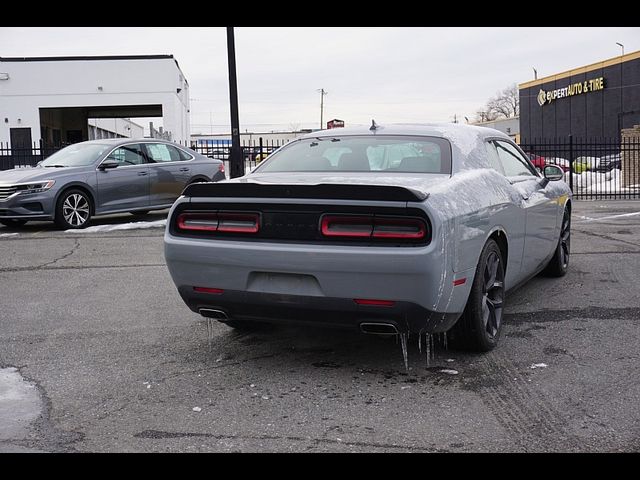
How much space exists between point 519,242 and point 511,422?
207 centimetres

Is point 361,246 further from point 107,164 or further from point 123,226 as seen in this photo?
point 107,164

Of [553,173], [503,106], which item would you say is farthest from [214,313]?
[503,106]

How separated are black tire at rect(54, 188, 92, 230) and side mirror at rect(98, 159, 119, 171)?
0.52 metres

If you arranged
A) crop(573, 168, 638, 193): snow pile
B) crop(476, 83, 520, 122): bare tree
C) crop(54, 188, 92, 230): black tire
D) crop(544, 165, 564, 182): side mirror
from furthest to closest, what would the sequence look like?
1. crop(476, 83, 520, 122): bare tree
2. crop(573, 168, 638, 193): snow pile
3. crop(54, 188, 92, 230): black tire
4. crop(544, 165, 564, 182): side mirror

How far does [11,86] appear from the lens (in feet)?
119

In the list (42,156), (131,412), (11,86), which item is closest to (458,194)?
(131,412)

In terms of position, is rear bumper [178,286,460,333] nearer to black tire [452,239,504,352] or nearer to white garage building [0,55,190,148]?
black tire [452,239,504,352]

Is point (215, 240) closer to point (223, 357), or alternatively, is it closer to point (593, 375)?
point (223, 357)

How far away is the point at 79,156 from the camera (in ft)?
40.7

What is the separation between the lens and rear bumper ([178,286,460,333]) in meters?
4.03

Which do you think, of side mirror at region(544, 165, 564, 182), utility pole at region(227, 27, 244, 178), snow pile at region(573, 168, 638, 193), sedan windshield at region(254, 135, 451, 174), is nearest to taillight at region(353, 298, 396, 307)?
sedan windshield at region(254, 135, 451, 174)

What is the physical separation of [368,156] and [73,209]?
7.88 meters

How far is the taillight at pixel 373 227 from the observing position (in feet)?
13.0

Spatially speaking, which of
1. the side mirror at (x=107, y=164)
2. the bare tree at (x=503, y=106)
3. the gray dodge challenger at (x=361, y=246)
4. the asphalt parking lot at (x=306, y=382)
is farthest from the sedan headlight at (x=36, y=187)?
the bare tree at (x=503, y=106)
